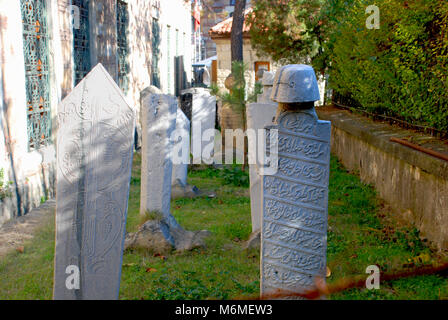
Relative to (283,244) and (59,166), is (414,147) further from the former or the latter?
(59,166)

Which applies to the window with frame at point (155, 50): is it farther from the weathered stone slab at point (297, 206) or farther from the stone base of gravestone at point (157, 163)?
the weathered stone slab at point (297, 206)

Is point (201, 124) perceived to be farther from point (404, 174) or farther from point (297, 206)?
point (297, 206)

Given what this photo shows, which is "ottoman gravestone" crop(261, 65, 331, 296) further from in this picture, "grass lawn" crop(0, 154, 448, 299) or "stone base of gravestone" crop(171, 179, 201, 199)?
"stone base of gravestone" crop(171, 179, 201, 199)

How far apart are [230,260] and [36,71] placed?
13.5 feet

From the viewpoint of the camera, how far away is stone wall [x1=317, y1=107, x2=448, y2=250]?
4.42 metres

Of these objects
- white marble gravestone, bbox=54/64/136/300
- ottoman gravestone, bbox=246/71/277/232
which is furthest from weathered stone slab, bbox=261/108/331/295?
ottoman gravestone, bbox=246/71/277/232

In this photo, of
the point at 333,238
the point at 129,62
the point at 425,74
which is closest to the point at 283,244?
the point at 333,238

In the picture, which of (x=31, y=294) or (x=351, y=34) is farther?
(x=351, y=34)

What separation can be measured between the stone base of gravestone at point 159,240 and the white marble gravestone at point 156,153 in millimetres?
255

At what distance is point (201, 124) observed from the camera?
10.1m

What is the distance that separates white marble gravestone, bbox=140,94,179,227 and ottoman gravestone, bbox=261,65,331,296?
228cm

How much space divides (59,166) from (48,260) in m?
1.90

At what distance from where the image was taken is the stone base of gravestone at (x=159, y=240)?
511 cm

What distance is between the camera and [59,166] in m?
3.21
